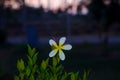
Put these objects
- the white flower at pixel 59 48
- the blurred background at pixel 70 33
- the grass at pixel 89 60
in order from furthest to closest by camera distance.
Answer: the blurred background at pixel 70 33
the grass at pixel 89 60
the white flower at pixel 59 48

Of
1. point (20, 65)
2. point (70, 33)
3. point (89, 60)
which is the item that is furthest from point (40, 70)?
point (70, 33)

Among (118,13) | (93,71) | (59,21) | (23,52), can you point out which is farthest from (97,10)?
(59,21)

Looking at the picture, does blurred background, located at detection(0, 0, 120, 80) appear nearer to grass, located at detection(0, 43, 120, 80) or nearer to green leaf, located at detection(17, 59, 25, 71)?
grass, located at detection(0, 43, 120, 80)

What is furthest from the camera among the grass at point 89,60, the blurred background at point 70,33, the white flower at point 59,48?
the blurred background at point 70,33

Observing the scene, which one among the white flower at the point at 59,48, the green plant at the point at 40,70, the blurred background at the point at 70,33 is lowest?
the blurred background at the point at 70,33

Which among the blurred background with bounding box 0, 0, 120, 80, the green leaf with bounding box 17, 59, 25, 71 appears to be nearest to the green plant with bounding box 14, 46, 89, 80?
the green leaf with bounding box 17, 59, 25, 71

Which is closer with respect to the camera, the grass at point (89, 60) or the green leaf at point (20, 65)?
the green leaf at point (20, 65)

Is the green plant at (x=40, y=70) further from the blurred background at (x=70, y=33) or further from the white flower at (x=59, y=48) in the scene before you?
the blurred background at (x=70, y=33)

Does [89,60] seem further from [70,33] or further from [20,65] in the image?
[20,65]

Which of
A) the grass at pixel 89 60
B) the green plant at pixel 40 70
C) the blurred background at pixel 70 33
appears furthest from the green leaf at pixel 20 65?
the grass at pixel 89 60
